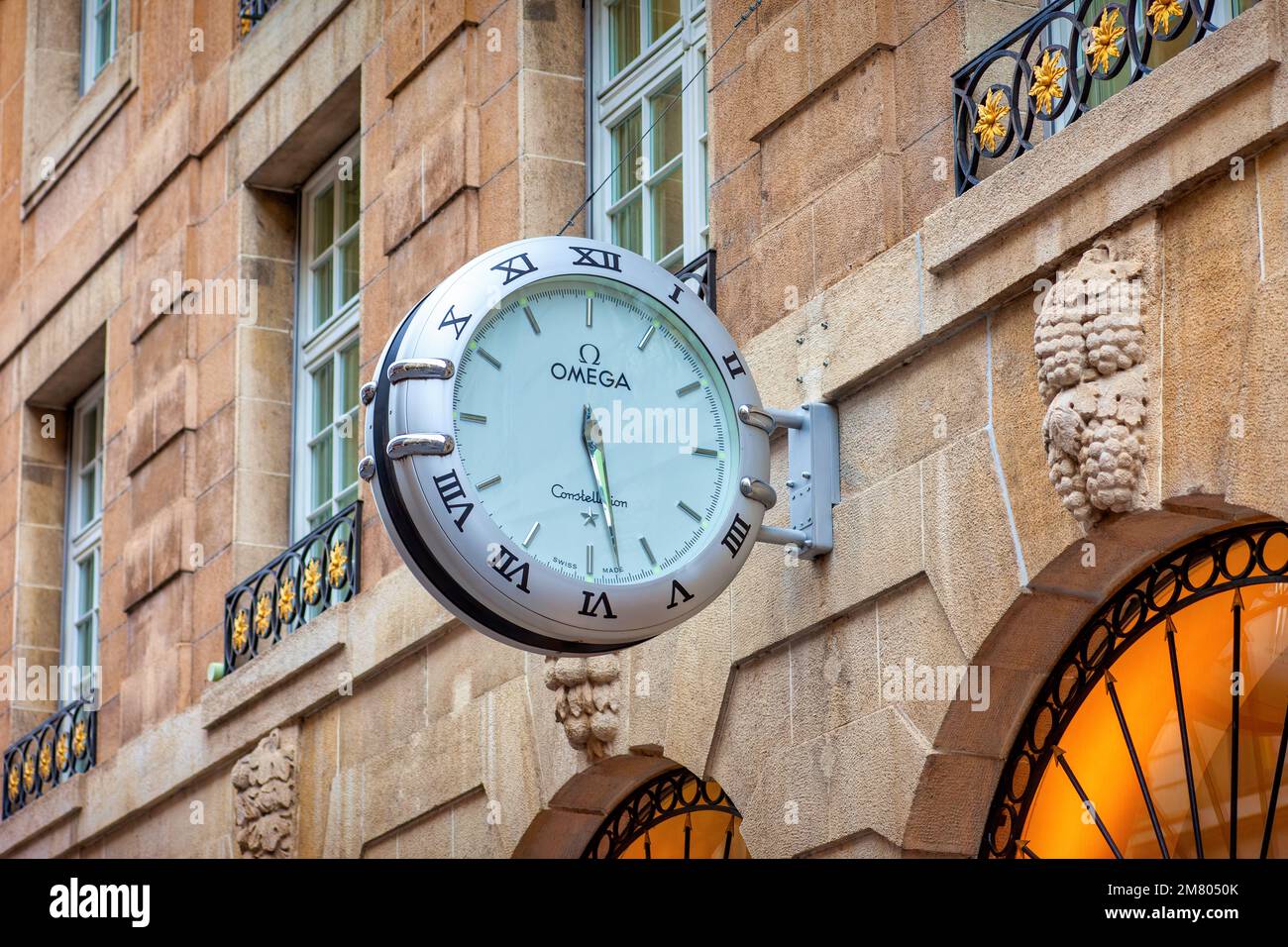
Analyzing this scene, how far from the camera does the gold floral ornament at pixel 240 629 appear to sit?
12.3m

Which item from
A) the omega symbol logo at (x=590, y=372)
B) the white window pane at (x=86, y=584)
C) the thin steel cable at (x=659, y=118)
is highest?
the thin steel cable at (x=659, y=118)

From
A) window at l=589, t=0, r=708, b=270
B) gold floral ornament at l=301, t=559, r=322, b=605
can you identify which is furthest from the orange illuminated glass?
gold floral ornament at l=301, t=559, r=322, b=605

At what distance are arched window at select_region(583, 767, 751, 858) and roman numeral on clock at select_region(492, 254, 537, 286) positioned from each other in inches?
98.1

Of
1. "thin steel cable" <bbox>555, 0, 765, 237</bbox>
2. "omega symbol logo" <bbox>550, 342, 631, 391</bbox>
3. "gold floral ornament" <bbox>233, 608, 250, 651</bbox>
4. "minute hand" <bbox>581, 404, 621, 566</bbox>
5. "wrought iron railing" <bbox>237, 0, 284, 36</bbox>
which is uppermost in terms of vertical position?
"wrought iron railing" <bbox>237, 0, 284, 36</bbox>

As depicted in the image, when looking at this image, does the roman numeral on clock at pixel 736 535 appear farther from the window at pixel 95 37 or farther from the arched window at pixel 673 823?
the window at pixel 95 37

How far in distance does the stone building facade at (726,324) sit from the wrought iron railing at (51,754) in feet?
0.32

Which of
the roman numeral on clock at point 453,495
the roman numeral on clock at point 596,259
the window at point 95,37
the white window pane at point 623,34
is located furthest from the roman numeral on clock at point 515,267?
the window at point 95,37

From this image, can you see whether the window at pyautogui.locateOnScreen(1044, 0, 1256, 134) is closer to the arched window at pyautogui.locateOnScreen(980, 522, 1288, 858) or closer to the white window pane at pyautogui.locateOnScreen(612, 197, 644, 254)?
the arched window at pyautogui.locateOnScreen(980, 522, 1288, 858)

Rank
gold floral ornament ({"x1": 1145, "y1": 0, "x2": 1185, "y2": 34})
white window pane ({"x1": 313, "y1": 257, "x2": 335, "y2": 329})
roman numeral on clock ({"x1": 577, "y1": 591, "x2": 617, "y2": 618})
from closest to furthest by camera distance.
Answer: gold floral ornament ({"x1": 1145, "y1": 0, "x2": 1185, "y2": 34})
roman numeral on clock ({"x1": 577, "y1": 591, "x2": 617, "y2": 618})
white window pane ({"x1": 313, "y1": 257, "x2": 335, "y2": 329})

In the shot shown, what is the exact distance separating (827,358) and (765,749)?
1.33 meters

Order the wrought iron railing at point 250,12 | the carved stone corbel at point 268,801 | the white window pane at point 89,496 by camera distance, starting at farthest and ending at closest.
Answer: the white window pane at point 89,496 → the wrought iron railing at point 250,12 → the carved stone corbel at point 268,801

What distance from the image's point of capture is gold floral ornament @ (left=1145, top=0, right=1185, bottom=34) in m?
6.82

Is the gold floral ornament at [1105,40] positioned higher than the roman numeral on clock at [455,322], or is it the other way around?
the gold floral ornament at [1105,40]

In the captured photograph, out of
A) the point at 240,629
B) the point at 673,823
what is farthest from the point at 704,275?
the point at 240,629
